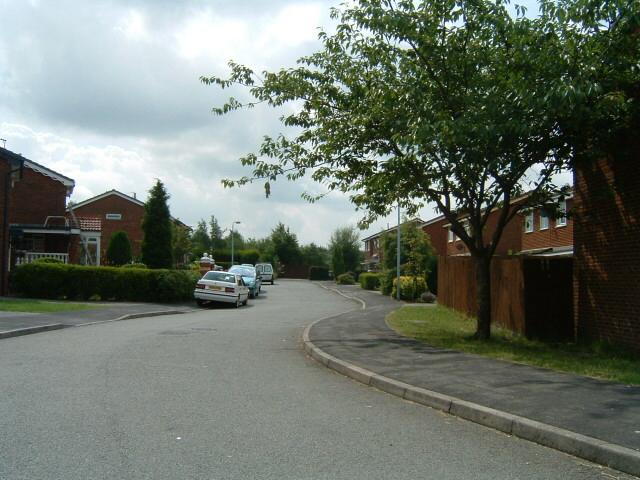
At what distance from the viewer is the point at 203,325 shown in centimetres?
1841

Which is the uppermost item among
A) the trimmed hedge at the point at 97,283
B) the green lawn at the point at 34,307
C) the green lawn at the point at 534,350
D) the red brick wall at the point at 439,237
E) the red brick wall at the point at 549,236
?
the red brick wall at the point at 439,237

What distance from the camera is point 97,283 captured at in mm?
25375

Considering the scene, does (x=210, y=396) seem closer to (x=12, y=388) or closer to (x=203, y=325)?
(x=12, y=388)

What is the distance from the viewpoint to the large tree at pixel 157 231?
31.4 metres

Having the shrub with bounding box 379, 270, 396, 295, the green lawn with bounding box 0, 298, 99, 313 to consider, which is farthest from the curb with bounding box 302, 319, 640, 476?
the shrub with bounding box 379, 270, 396, 295

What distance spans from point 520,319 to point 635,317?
12.4 ft

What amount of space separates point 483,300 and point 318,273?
69265 millimetres

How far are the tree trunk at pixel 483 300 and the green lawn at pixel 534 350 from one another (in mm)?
254

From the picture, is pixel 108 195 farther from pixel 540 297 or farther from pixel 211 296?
pixel 540 297

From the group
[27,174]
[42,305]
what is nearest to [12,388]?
[42,305]

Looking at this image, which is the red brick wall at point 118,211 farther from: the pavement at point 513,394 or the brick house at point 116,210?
the pavement at point 513,394

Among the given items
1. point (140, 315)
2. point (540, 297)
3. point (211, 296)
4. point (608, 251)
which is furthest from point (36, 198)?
point (608, 251)

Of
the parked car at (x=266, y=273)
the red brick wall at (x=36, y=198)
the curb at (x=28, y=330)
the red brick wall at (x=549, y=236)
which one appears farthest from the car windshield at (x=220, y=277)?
the parked car at (x=266, y=273)

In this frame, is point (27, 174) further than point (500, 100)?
Yes
